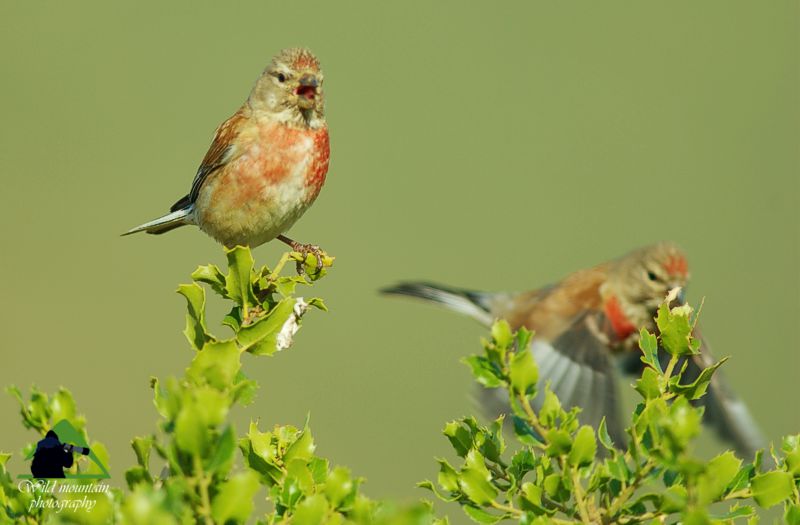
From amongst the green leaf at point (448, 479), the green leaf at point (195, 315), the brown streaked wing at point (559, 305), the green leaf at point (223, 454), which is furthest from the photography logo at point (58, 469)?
the brown streaked wing at point (559, 305)

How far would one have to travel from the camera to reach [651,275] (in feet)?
17.8

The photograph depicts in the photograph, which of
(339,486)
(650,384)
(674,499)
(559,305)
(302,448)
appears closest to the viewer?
(674,499)

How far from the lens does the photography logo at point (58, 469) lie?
6.76 feet

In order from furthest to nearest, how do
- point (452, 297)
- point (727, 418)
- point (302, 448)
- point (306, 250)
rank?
point (452, 297)
point (727, 418)
point (306, 250)
point (302, 448)

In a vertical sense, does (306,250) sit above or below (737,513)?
above

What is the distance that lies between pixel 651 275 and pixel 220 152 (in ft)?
8.24

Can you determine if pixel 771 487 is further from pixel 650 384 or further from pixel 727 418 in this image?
pixel 727 418

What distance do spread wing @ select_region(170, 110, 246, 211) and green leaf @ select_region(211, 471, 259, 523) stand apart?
2558mm

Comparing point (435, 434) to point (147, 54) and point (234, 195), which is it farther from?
point (147, 54)

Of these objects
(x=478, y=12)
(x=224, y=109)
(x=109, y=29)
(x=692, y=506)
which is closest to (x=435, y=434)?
(x=224, y=109)

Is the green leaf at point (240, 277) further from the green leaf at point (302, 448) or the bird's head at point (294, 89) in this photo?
the bird's head at point (294, 89)

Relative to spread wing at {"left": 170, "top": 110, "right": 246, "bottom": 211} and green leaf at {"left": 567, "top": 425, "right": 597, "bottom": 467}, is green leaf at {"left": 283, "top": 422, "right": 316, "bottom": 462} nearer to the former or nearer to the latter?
green leaf at {"left": 567, "top": 425, "right": 597, "bottom": 467}

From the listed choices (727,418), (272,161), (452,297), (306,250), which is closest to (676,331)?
(306,250)

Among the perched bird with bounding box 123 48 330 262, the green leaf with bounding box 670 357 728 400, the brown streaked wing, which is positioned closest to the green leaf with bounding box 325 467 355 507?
the green leaf with bounding box 670 357 728 400
